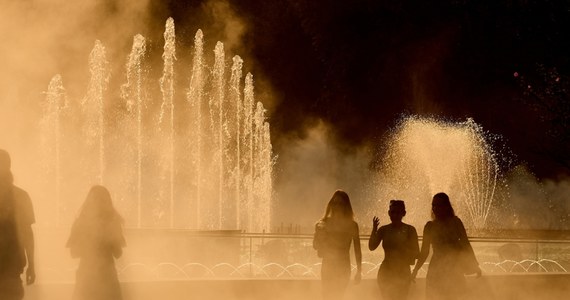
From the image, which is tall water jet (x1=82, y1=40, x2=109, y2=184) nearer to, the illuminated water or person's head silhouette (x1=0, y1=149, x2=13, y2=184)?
the illuminated water

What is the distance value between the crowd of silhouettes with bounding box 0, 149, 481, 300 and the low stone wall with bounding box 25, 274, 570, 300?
1.78 m

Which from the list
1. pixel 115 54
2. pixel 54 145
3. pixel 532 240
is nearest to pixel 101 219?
pixel 532 240

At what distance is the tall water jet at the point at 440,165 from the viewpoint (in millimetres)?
53844

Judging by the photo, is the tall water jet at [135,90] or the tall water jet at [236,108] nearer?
the tall water jet at [135,90]

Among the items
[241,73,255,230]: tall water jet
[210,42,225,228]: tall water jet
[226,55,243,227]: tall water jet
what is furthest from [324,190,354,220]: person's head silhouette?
[241,73,255,230]: tall water jet

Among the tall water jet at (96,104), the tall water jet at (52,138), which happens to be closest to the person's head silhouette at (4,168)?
the tall water jet at (96,104)

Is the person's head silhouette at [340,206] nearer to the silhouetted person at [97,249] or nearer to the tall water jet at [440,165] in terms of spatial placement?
the silhouetted person at [97,249]

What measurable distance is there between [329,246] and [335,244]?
0.22ft

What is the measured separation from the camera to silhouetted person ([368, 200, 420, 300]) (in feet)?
32.1

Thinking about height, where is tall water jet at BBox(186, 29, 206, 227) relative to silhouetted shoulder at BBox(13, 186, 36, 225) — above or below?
above

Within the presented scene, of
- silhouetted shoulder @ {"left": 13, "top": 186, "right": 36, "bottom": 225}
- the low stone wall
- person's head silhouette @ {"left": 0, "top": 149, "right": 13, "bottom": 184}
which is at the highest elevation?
person's head silhouette @ {"left": 0, "top": 149, "right": 13, "bottom": 184}

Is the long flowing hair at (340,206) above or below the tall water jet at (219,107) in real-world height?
below

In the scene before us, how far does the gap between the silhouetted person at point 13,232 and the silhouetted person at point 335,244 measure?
3.09m

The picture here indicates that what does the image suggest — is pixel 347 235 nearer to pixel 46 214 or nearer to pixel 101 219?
pixel 101 219
